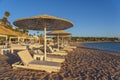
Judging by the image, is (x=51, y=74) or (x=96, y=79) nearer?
(x=96, y=79)

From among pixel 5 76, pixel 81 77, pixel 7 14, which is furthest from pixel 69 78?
pixel 7 14

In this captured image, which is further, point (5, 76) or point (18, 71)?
point (18, 71)

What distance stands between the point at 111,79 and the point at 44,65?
7.18ft

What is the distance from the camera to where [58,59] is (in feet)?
22.0

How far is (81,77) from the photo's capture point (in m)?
4.83

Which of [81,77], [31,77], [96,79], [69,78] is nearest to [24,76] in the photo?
[31,77]

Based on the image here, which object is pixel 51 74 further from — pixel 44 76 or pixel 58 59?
pixel 58 59

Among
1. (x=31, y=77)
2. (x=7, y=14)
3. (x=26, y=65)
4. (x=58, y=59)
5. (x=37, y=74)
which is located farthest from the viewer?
(x=7, y=14)

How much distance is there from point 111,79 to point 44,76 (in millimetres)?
2078

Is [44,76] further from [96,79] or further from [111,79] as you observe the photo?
[111,79]

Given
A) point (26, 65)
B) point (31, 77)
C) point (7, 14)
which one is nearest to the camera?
point (31, 77)

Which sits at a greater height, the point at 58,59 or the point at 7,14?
the point at 7,14

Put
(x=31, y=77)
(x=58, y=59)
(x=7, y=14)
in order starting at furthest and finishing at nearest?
1. (x=7, y=14)
2. (x=58, y=59)
3. (x=31, y=77)

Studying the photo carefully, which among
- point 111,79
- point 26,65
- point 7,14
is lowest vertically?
point 111,79
